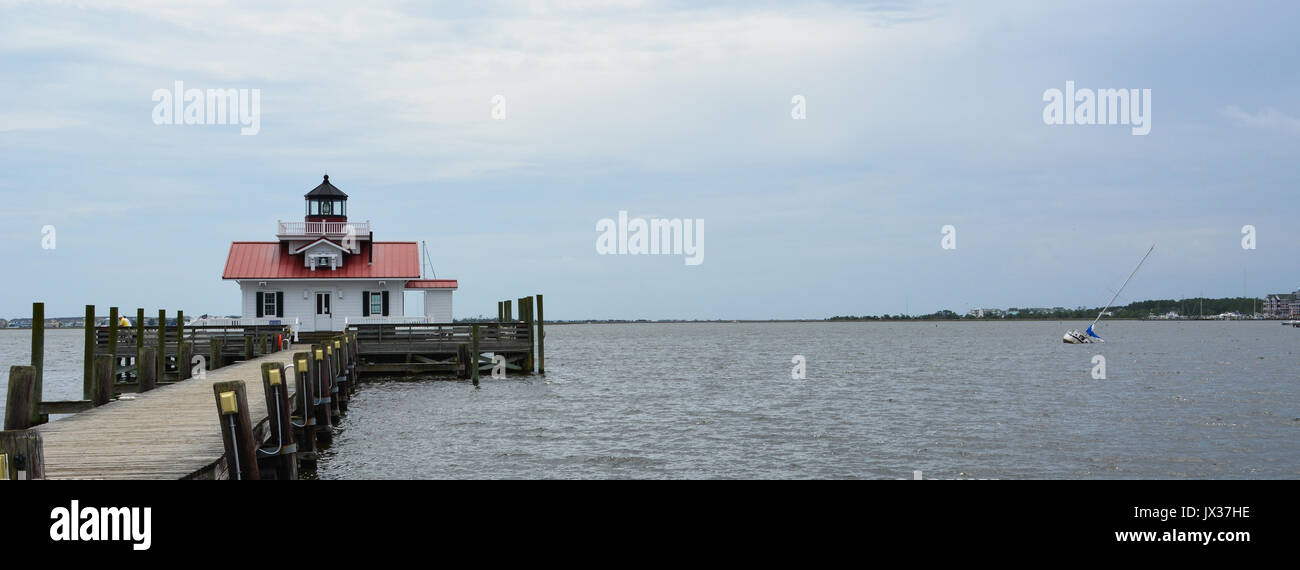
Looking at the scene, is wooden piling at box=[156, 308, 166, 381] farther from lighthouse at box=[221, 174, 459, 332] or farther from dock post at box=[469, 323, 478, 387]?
lighthouse at box=[221, 174, 459, 332]

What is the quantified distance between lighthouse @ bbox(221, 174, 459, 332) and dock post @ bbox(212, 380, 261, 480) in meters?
33.8

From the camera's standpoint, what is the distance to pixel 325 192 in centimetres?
4922

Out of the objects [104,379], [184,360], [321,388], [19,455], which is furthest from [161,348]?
[19,455]

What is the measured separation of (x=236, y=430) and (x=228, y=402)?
1.45 feet

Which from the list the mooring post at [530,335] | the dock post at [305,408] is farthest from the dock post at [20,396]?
the mooring post at [530,335]

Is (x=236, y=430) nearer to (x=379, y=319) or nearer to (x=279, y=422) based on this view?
(x=279, y=422)

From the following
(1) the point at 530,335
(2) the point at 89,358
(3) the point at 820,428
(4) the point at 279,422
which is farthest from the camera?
(1) the point at 530,335

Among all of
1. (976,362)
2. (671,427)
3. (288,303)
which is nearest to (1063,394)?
(671,427)

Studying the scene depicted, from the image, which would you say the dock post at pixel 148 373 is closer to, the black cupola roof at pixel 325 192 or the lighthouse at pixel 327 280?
the lighthouse at pixel 327 280

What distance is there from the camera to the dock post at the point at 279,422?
12.8m

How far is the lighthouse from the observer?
147ft

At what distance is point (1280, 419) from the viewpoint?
27.5m

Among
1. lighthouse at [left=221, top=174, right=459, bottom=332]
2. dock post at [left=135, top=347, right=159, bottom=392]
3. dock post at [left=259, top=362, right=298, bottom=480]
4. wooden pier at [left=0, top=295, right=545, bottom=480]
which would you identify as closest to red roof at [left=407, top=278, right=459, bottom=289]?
lighthouse at [left=221, top=174, right=459, bottom=332]
